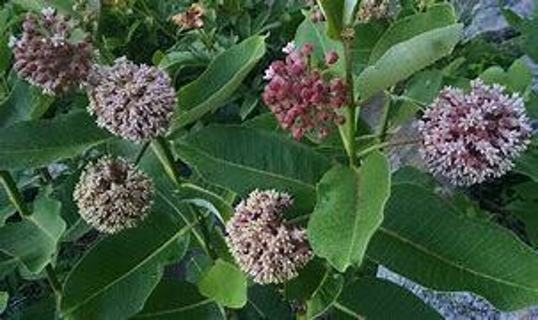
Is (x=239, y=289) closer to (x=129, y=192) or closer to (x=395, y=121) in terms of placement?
(x=129, y=192)

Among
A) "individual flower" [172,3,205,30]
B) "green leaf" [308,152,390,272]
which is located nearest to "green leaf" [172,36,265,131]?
"green leaf" [308,152,390,272]

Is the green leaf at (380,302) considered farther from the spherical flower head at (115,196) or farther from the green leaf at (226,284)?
Result: the spherical flower head at (115,196)

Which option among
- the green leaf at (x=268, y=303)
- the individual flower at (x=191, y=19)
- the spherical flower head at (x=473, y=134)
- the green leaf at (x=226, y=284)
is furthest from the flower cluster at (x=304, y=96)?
the individual flower at (x=191, y=19)

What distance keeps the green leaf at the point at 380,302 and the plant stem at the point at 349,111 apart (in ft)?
0.76

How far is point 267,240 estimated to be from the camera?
1170mm

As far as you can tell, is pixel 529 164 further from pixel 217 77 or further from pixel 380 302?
pixel 217 77

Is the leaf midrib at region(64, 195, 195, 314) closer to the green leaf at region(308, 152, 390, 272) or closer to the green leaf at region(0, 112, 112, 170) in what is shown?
the green leaf at region(0, 112, 112, 170)

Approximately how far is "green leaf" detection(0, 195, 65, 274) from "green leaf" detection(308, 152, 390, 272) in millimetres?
406

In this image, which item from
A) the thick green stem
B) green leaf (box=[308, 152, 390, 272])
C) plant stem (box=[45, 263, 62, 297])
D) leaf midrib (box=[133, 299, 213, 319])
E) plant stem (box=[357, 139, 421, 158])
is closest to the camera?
green leaf (box=[308, 152, 390, 272])

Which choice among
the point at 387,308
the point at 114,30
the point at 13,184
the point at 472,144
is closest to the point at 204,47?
the point at 114,30

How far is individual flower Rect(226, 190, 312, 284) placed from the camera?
1169mm

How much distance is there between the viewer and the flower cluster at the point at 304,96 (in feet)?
3.73

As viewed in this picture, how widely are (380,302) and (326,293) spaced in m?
0.14

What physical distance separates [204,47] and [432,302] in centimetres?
118
